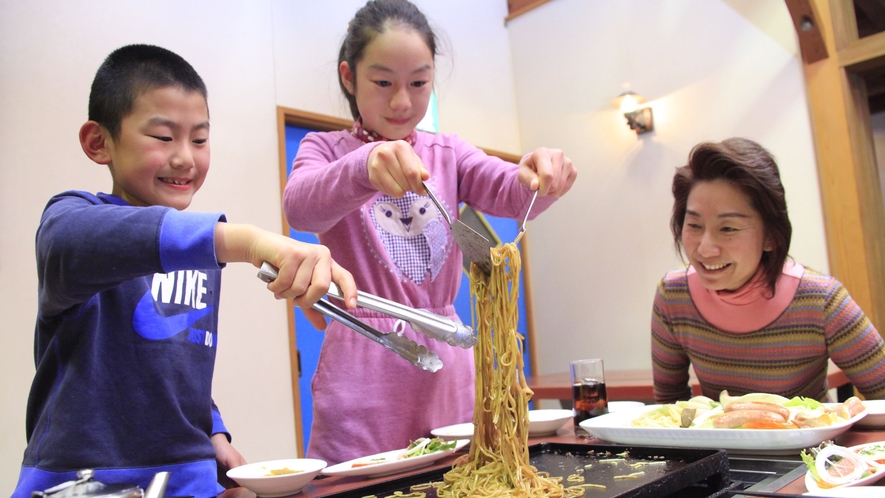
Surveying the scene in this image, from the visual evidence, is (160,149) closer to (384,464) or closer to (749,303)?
(384,464)

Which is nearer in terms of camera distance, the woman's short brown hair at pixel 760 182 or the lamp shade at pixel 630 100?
the woman's short brown hair at pixel 760 182

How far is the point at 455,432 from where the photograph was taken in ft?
4.92

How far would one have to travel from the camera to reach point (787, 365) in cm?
203

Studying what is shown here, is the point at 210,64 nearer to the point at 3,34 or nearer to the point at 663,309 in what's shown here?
the point at 3,34

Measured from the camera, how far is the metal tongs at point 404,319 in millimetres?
932

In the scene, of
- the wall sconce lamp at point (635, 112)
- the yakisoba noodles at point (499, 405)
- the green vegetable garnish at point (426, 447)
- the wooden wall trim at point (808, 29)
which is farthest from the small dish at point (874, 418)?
the wall sconce lamp at point (635, 112)

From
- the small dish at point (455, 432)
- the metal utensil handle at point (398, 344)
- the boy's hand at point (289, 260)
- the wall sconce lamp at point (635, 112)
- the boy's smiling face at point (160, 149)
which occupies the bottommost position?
the small dish at point (455, 432)

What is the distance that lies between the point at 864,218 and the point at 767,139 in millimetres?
760

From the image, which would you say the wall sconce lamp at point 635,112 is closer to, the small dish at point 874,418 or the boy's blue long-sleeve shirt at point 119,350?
the small dish at point 874,418

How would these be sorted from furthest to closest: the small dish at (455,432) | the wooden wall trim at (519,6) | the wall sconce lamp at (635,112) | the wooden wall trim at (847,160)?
the wooden wall trim at (519,6) → the wall sconce lamp at (635,112) → the wooden wall trim at (847,160) → the small dish at (455,432)

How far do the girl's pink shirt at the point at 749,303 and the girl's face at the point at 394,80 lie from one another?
3.88ft

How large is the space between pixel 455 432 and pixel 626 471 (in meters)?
0.51

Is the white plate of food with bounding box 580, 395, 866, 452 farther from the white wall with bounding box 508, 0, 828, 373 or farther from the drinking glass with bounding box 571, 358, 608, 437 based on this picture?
the white wall with bounding box 508, 0, 828, 373

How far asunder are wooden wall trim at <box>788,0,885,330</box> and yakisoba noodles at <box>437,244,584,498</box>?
11.0 ft
